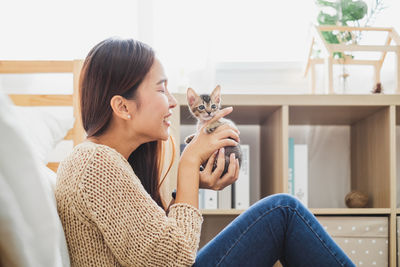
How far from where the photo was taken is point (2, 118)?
1.36 feet

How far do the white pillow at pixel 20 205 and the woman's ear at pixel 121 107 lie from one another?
0.45m

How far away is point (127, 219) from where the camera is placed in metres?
0.79

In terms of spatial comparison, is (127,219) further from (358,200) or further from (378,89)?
(378,89)

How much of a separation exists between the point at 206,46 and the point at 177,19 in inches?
8.2

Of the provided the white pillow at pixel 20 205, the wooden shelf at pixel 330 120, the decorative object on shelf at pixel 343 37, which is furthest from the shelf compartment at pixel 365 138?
the white pillow at pixel 20 205

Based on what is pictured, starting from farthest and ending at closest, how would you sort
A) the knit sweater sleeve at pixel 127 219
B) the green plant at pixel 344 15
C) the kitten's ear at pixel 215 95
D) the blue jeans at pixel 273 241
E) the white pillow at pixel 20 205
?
the green plant at pixel 344 15 → the kitten's ear at pixel 215 95 → the blue jeans at pixel 273 241 → the knit sweater sleeve at pixel 127 219 → the white pillow at pixel 20 205

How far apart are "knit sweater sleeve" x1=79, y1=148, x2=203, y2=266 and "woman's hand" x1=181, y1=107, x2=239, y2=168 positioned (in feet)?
0.70

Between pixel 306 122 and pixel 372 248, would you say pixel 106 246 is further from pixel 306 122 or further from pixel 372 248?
pixel 306 122

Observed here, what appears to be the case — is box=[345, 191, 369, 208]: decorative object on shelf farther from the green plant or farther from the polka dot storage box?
the green plant

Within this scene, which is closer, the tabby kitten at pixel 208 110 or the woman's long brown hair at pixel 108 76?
the woman's long brown hair at pixel 108 76

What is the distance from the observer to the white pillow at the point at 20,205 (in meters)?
0.42

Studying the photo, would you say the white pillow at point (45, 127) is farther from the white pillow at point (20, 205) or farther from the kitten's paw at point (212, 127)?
the white pillow at point (20, 205)

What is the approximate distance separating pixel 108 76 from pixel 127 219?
0.33 m

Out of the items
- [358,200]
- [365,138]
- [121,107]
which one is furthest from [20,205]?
[365,138]
